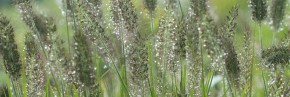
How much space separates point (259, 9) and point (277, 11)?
0.14 m

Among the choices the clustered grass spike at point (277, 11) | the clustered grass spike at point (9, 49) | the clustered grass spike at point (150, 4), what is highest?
the clustered grass spike at point (150, 4)

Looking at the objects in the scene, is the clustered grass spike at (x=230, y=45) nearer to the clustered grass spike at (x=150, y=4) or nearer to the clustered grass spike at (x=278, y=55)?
the clustered grass spike at (x=278, y=55)

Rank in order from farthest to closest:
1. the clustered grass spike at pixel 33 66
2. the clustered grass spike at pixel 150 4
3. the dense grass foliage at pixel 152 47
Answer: the clustered grass spike at pixel 150 4
the clustered grass spike at pixel 33 66
the dense grass foliage at pixel 152 47

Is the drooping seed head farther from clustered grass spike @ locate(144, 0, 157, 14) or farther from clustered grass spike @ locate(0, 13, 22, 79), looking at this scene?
clustered grass spike @ locate(0, 13, 22, 79)

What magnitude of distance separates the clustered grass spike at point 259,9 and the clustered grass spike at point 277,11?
0.31ft

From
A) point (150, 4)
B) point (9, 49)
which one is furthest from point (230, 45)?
point (9, 49)

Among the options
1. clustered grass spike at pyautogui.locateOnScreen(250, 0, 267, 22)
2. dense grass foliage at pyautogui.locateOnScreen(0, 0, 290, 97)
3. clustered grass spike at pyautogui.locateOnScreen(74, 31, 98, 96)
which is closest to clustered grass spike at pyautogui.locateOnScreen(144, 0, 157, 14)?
dense grass foliage at pyautogui.locateOnScreen(0, 0, 290, 97)

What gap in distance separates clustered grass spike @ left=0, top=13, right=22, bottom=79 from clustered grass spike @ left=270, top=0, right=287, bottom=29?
1.13m

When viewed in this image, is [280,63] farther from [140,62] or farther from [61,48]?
[61,48]

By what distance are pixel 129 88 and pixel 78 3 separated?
0.56 meters

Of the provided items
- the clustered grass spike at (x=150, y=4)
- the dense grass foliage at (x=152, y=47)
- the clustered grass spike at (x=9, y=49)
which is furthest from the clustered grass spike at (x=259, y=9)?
the clustered grass spike at (x=9, y=49)

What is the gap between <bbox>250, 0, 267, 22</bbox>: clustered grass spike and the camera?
110 inches

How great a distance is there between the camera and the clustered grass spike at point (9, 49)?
2564 millimetres

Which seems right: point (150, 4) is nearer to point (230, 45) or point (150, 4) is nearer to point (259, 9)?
point (259, 9)
